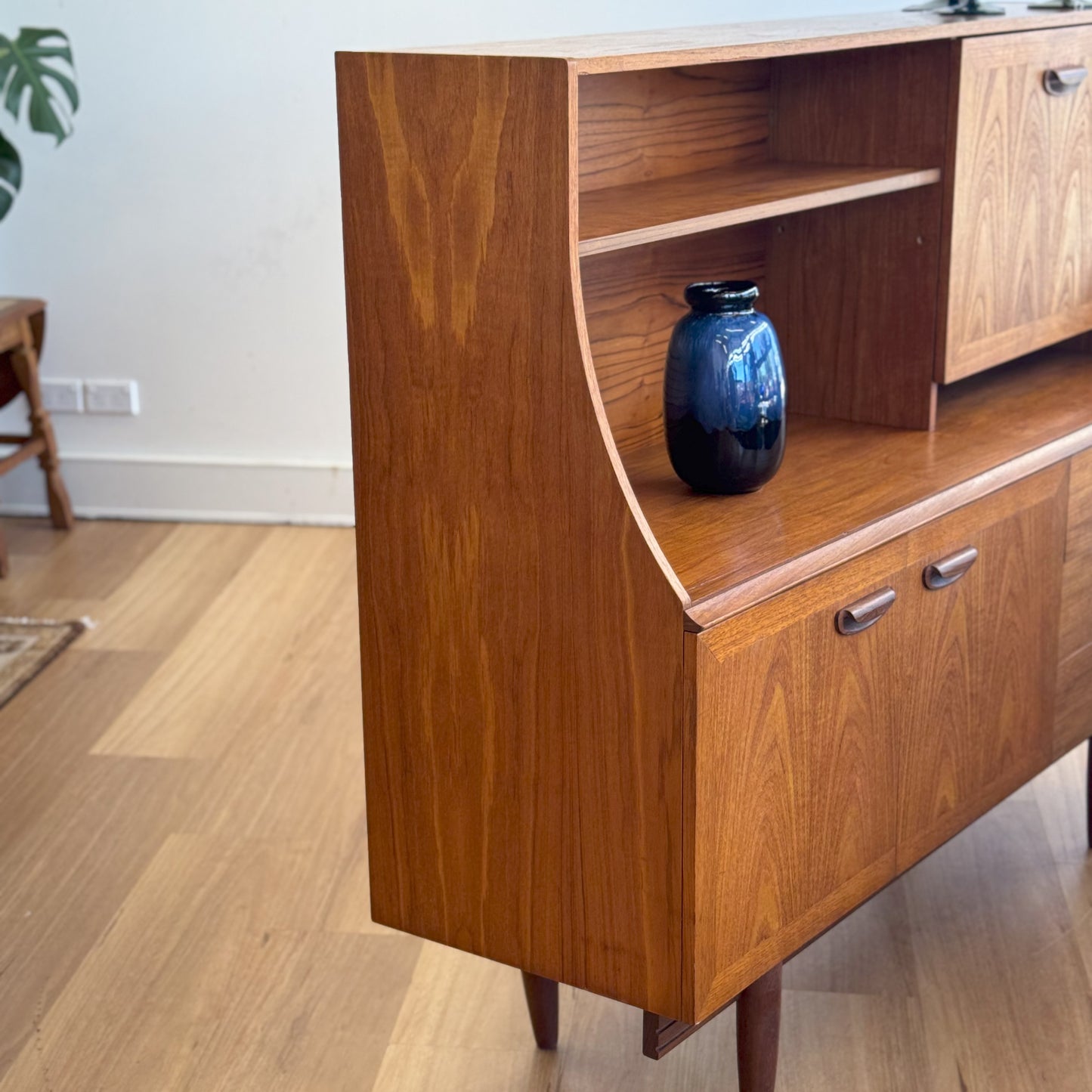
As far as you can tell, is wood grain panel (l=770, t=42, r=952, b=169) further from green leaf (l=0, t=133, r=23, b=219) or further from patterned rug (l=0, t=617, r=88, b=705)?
green leaf (l=0, t=133, r=23, b=219)

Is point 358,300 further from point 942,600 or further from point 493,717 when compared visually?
point 942,600

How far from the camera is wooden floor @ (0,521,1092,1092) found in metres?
2.07

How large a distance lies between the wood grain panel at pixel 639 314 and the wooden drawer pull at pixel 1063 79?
1.69 feet

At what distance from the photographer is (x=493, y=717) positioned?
1.66m

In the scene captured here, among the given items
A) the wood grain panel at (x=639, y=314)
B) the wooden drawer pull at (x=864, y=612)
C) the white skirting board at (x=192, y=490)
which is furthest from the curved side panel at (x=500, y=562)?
the white skirting board at (x=192, y=490)

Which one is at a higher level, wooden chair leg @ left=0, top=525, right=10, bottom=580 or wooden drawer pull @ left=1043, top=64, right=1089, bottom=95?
wooden drawer pull @ left=1043, top=64, right=1089, bottom=95

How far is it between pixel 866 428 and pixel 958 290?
0.76 ft

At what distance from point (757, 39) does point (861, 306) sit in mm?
554

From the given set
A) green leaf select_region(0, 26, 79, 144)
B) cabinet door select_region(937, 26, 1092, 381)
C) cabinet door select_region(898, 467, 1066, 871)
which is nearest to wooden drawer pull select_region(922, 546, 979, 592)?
cabinet door select_region(898, 467, 1066, 871)

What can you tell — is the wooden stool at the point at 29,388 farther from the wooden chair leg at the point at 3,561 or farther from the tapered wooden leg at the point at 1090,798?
the tapered wooden leg at the point at 1090,798

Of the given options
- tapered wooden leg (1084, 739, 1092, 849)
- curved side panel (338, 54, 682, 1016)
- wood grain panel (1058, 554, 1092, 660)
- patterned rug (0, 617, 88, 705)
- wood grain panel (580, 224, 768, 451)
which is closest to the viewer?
curved side panel (338, 54, 682, 1016)

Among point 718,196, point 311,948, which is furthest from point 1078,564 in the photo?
point 311,948

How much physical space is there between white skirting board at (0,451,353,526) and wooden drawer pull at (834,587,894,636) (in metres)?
2.67

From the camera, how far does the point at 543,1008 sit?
81.1 inches
